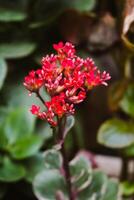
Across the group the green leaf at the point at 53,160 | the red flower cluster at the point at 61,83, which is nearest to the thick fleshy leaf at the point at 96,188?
the green leaf at the point at 53,160

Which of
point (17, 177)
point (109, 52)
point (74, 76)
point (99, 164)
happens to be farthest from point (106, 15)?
point (74, 76)

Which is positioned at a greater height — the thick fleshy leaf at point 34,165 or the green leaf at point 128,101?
the thick fleshy leaf at point 34,165

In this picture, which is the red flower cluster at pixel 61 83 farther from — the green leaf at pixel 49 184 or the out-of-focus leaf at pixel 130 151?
the out-of-focus leaf at pixel 130 151

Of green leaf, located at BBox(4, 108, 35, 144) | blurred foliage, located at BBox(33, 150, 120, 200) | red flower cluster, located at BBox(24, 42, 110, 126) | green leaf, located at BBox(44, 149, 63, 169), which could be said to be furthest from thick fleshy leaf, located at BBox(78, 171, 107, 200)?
red flower cluster, located at BBox(24, 42, 110, 126)

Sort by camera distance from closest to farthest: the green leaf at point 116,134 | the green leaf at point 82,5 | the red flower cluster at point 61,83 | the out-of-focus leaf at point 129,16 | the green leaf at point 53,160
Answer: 1. the red flower cluster at point 61,83
2. the green leaf at point 53,160
3. the out-of-focus leaf at point 129,16
4. the green leaf at point 116,134
5. the green leaf at point 82,5

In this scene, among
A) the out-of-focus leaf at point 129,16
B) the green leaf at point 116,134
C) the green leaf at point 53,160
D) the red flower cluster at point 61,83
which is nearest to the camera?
the red flower cluster at point 61,83

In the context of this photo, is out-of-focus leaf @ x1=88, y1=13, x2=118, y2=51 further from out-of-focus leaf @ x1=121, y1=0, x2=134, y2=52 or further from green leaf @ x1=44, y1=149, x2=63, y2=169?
green leaf @ x1=44, y1=149, x2=63, y2=169

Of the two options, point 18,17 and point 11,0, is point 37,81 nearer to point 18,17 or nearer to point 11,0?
point 18,17
